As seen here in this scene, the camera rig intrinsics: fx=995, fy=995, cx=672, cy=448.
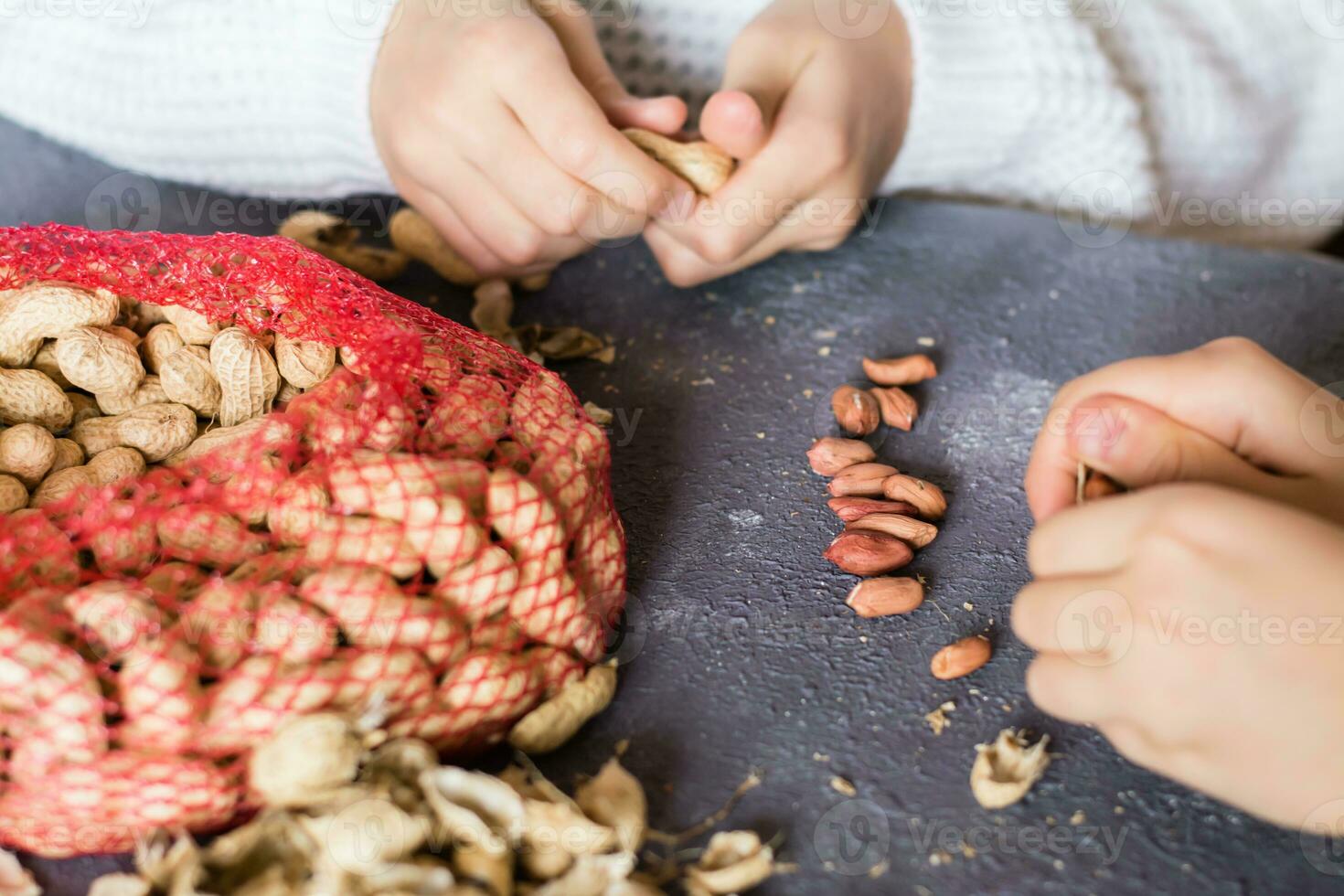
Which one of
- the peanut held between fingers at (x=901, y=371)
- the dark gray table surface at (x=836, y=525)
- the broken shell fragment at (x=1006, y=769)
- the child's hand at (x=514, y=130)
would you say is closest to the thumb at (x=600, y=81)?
the child's hand at (x=514, y=130)

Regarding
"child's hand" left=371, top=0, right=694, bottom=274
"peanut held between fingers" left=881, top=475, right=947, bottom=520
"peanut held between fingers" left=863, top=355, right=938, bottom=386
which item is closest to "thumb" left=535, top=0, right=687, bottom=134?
"child's hand" left=371, top=0, right=694, bottom=274

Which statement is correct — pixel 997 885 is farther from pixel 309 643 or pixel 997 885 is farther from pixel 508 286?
pixel 508 286

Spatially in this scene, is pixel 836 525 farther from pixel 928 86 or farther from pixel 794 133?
pixel 928 86

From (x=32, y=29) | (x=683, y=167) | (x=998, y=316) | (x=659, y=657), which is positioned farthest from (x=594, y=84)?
(x=32, y=29)

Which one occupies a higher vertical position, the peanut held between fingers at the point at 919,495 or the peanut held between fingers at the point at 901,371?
the peanut held between fingers at the point at 901,371

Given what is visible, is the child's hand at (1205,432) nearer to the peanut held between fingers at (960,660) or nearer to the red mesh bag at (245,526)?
the peanut held between fingers at (960,660)
